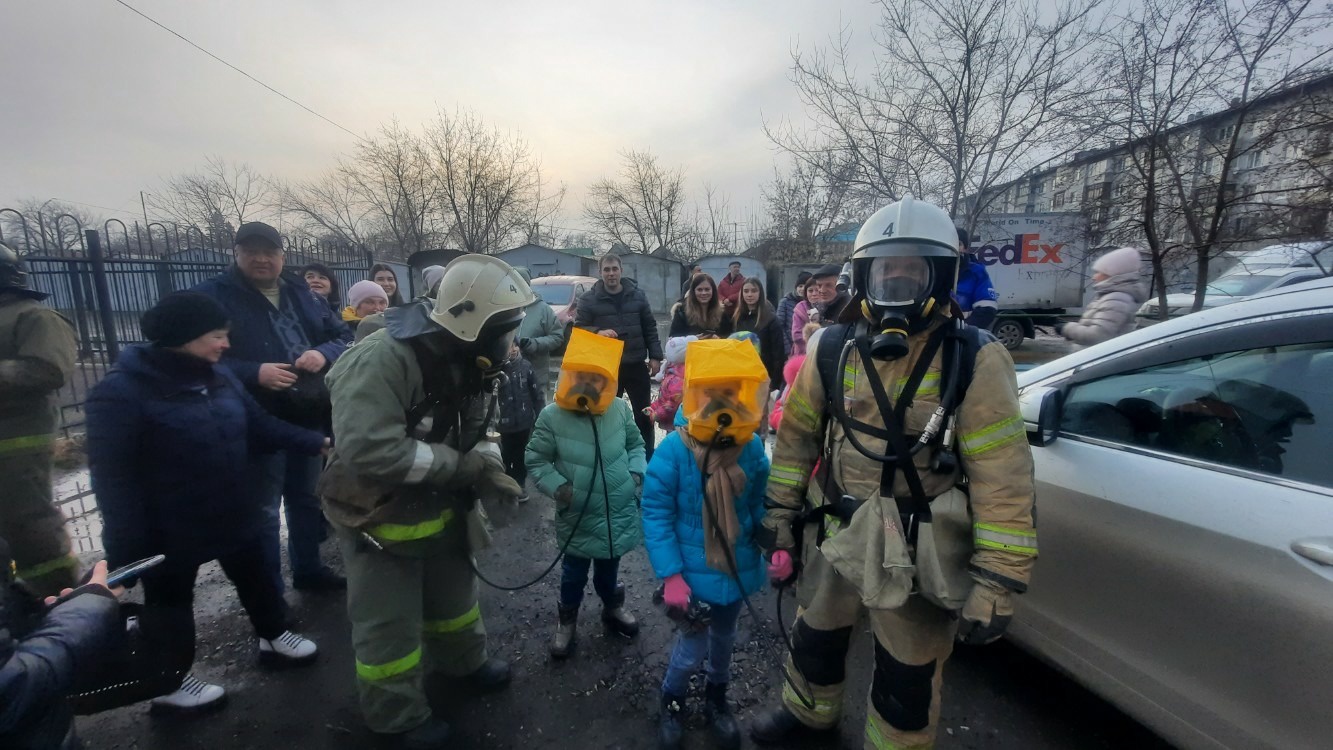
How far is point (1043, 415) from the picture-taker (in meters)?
2.08

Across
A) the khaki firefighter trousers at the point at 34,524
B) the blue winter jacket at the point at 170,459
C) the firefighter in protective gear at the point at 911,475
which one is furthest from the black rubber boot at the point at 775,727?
the khaki firefighter trousers at the point at 34,524

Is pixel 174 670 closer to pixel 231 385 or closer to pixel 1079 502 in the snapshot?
pixel 231 385

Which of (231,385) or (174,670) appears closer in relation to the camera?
(174,670)

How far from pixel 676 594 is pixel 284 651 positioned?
2.16 metres

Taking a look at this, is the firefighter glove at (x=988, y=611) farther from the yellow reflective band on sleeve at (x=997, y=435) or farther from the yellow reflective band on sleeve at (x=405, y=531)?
the yellow reflective band on sleeve at (x=405, y=531)

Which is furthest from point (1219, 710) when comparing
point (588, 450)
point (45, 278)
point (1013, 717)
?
point (45, 278)

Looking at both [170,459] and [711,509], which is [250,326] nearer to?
[170,459]

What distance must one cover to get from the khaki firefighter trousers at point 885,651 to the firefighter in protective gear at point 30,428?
11.8ft

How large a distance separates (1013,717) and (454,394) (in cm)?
281

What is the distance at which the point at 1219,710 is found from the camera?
5.60ft

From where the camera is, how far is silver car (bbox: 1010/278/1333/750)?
1.57m

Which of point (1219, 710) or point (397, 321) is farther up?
point (397, 321)

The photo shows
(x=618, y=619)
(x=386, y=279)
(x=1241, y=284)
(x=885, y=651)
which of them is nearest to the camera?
(x=885, y=651)

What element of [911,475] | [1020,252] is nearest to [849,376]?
[911,475]
